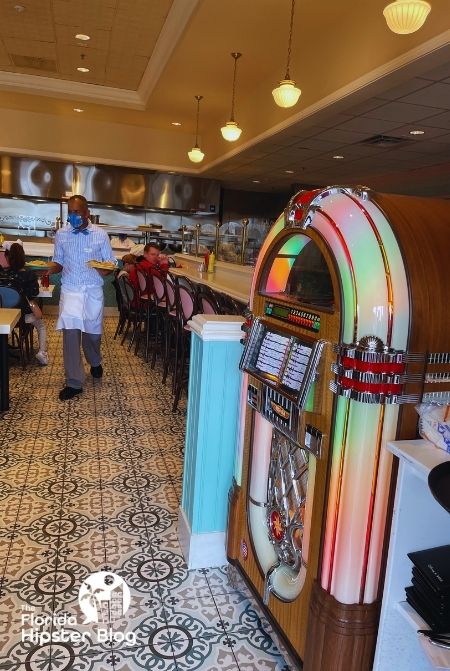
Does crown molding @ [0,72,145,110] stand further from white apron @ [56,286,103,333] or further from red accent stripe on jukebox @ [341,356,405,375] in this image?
red accent stripe on jukebox @ [341,356,405,375]

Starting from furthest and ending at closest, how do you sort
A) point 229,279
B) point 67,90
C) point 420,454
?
1. point 67,90
2. point 229,279
3. point 420,454

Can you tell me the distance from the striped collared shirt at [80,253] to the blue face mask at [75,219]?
7 cm

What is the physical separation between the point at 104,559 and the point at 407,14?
11.8 feet

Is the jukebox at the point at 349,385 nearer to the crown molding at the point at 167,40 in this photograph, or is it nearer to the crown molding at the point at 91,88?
the crown molding at the point at 167,40

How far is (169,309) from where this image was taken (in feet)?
15.8

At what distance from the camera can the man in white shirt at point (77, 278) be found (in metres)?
4.16

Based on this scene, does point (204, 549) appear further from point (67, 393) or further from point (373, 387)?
point (67, 393)

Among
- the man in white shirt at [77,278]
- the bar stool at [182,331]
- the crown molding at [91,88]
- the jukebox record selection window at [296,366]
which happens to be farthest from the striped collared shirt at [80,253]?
the crown molding at [91,88]

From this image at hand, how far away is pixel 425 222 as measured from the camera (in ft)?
4.66

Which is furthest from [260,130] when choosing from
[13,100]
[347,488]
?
[347,488]

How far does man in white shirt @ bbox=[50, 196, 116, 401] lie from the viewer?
4160 mm

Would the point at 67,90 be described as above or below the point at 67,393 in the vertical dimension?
above

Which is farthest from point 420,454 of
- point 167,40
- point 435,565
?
point 167,40

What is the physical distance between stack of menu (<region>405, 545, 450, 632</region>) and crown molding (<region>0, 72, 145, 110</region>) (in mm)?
8238
